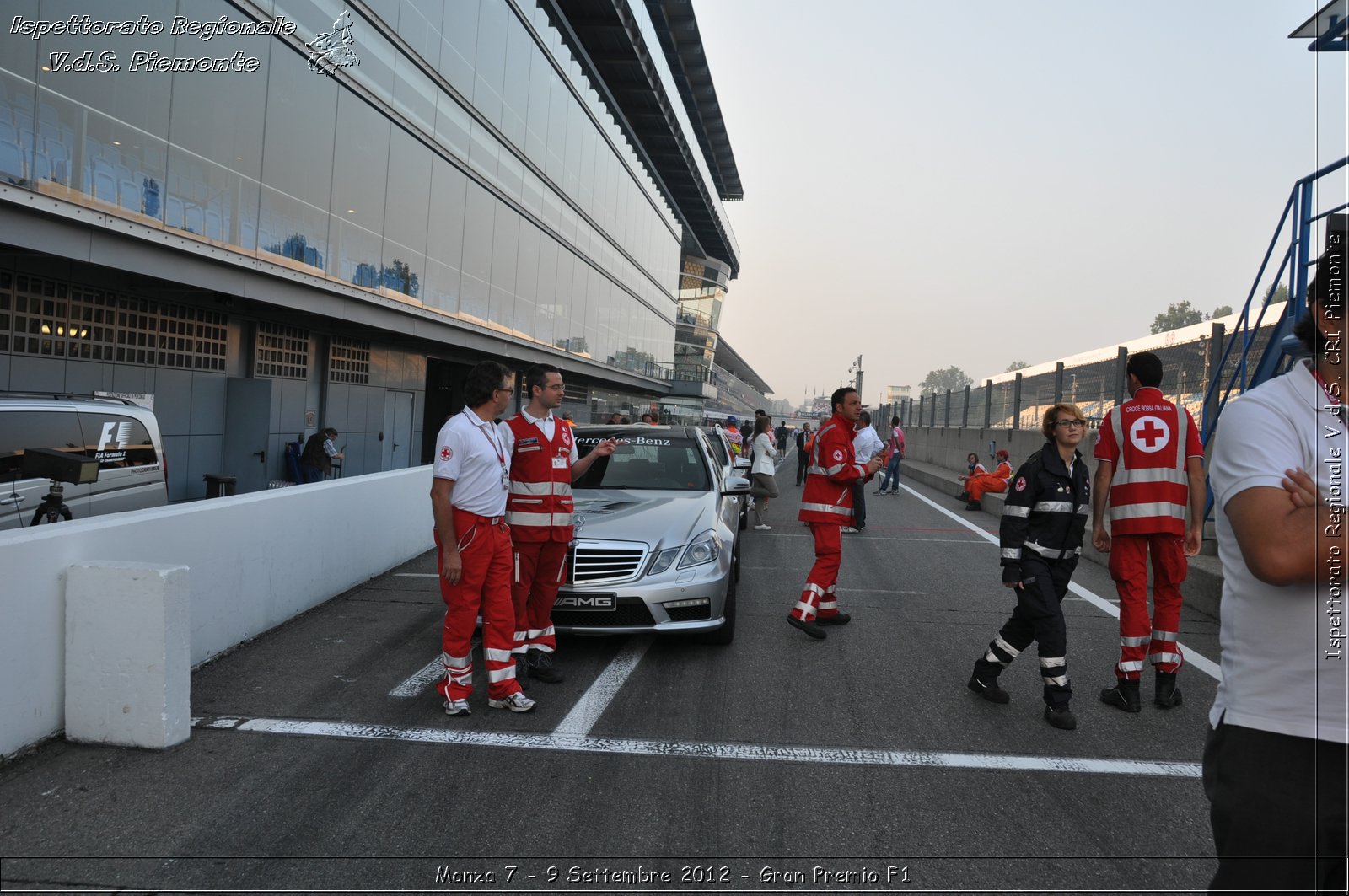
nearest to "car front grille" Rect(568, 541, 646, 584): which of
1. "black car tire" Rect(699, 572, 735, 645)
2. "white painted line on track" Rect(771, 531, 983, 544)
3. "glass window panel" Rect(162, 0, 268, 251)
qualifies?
"black car tire" Rect(699, 572, 735, 645)

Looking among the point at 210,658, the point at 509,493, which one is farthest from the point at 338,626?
the point at 509,493

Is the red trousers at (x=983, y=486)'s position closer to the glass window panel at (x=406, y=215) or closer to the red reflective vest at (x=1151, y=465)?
the red reflective vest at (x=1151, y=465)

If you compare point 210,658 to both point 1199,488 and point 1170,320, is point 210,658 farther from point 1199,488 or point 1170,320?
point 1170,320

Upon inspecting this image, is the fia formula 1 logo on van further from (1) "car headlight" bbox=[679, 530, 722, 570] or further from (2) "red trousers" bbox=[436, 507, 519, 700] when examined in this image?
(1) "car headlight" bbox=[679, 530, 722, 570]

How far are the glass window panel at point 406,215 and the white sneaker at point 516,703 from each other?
12.7m

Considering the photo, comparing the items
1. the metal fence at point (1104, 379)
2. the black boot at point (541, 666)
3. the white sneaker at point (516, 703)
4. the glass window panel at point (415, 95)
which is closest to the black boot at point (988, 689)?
the black boot at point (541, 666)

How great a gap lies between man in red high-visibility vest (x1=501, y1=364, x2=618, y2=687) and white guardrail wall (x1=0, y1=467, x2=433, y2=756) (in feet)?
6.26

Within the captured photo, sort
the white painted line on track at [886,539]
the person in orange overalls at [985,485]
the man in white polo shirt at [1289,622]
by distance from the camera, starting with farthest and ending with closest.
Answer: the person in orange overalls at [985,485]
the white painted line on track at [886,539]
the man in white polo shirt at [1289,622]

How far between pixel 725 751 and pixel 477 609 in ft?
5.13

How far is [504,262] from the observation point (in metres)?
21.8

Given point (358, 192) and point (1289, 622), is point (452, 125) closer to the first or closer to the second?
point (358, 192)

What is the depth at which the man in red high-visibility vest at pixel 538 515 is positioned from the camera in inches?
201

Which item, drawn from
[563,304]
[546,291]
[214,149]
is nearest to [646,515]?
[214,149]

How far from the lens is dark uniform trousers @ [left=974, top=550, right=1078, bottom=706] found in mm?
4574
